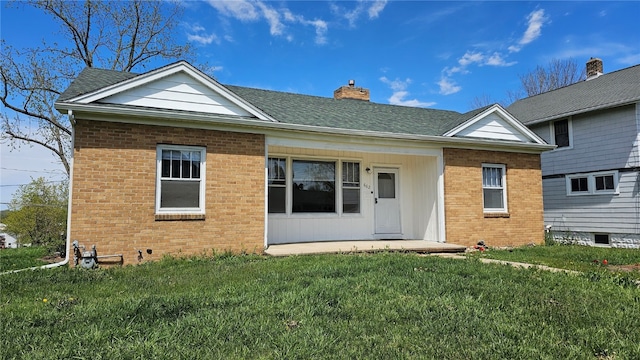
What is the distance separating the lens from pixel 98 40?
63.1 feet

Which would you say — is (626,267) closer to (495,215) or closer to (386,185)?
(495,215)

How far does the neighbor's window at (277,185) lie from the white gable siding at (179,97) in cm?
204

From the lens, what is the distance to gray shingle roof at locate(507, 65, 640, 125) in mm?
12758

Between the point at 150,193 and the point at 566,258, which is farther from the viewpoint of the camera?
the point at 566,258

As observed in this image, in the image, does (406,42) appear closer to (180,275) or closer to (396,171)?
(396,171)

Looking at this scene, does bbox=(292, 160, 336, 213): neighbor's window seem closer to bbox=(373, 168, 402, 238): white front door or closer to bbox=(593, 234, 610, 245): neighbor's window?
bbox=(373, 168, 402, 238): white front door

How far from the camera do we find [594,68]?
16938 millimetres

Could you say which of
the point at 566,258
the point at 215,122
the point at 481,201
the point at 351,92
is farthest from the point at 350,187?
the point at 566,258

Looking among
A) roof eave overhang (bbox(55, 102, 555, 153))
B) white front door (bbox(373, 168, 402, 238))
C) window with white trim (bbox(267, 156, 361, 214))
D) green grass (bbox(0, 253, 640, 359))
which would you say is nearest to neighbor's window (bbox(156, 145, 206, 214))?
roof eave overhang (bbox(55, 102, 555, 153))

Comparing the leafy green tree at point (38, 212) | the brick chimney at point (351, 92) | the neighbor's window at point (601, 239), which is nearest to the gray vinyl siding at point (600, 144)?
the neighbor's window at point (601, 239)

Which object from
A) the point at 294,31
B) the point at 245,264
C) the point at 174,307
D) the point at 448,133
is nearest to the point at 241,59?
the point at 294,31

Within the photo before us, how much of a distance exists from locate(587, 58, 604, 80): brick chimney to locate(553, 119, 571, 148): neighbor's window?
429 centimetres

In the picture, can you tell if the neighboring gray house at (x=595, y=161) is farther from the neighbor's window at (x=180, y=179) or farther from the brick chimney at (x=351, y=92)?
the neighbor's window at (x=180, y=179)

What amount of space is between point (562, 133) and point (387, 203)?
845 centimetres
